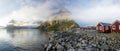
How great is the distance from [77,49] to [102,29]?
92.1 feet

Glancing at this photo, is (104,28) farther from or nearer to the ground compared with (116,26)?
nearer to the ground

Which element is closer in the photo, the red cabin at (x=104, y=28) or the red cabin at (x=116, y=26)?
the red cabin at (x=116, y=26)

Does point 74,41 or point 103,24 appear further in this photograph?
point 103,24

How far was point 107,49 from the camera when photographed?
42625mm

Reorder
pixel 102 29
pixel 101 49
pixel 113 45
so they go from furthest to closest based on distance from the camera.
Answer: pixel 102 29 < pixel 113 45 < pixel 101 49

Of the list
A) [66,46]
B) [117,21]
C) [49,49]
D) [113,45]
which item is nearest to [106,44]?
[113,45]

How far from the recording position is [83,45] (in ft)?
144

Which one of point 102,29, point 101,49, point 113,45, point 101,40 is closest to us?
point 101,49

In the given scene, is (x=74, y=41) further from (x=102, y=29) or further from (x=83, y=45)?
(x=102, y=29)

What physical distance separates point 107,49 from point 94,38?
9.16 metres

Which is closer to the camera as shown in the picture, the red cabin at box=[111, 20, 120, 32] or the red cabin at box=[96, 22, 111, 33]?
the red cabin at box=[111, 20, 120, 32]

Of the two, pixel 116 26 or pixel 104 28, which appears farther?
pixel 104 28

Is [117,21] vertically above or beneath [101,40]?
above

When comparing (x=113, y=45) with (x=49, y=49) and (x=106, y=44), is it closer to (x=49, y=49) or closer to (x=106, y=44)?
(x=106, y=44)
